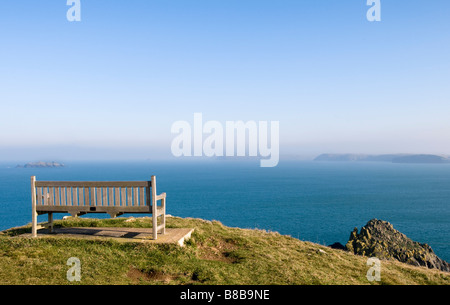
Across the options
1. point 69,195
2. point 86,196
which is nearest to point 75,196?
point 69,195

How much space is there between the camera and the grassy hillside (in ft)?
27.5

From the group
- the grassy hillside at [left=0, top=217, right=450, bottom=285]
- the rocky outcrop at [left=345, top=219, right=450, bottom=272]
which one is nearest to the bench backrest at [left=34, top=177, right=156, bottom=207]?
the grassy hillside at [left=0, top=217, right=450, bottom=285]

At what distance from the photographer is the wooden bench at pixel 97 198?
10711 millimetres

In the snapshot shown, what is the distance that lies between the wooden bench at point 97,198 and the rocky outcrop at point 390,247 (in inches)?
1364

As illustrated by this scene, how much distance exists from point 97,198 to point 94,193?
0.21 meters

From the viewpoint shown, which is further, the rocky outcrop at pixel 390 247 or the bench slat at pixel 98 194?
the rocky outcrop at pixel 390 247

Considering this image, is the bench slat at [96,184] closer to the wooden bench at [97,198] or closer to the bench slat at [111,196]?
the wooden bench at [97,198]

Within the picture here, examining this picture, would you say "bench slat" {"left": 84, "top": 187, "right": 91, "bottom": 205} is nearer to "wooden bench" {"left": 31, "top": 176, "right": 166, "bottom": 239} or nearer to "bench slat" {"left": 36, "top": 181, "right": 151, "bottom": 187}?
"wooden bench" {"left": 31, "top": 176, "right": 166, "bottom": 239}

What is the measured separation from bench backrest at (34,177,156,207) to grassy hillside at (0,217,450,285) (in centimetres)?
138

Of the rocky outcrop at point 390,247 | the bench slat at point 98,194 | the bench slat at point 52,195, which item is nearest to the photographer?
the bench slat at point 98,194

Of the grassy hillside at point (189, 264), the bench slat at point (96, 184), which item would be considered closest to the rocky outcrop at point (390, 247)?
the grassy hillside at point (189, 264)

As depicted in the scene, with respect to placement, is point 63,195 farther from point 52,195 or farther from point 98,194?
point 98,194
